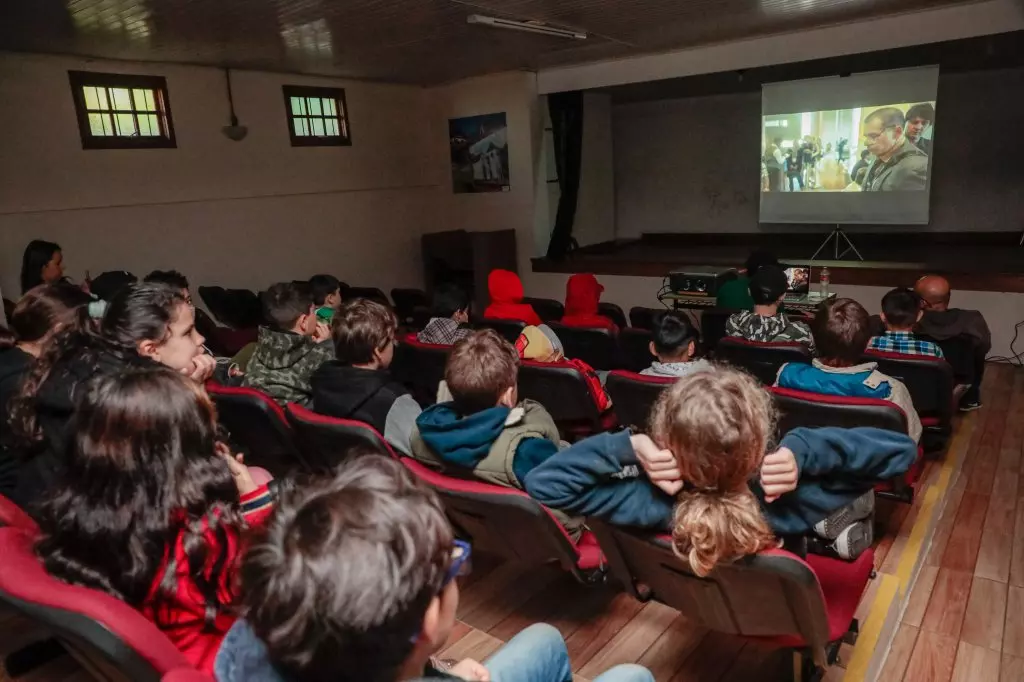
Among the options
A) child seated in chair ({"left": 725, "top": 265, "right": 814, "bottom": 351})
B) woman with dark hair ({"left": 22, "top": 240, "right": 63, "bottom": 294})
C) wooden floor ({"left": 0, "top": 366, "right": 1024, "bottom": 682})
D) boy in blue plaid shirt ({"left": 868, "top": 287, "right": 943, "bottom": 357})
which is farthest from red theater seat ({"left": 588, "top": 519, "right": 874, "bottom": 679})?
woman with dark hair ({"left": 22, "top": 240, "right": 63, "bottom": 294})

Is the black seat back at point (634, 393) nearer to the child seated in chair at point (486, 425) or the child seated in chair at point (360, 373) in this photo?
the child seated in chair at point (486, 425)

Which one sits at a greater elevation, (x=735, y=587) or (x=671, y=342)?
(x=671, y=342)

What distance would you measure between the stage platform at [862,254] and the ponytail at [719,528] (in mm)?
5335

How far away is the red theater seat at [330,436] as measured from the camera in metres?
2.05

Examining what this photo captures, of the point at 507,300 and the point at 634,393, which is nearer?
the point at 634,393

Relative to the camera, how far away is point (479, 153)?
7.95 m

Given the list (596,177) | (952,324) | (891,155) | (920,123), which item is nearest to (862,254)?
(891,155)

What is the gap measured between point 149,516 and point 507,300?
132 inches

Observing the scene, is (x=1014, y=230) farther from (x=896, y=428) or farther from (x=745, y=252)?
(x=896, y=428)

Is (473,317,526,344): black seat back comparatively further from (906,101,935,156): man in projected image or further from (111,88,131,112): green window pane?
(906,101,935,156): man in projected image

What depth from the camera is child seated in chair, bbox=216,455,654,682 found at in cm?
77

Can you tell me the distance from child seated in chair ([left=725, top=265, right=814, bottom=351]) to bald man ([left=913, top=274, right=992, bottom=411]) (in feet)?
2.57

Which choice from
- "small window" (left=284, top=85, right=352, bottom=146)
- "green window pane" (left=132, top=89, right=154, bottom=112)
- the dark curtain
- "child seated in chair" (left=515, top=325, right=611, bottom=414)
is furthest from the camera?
the dark curtain

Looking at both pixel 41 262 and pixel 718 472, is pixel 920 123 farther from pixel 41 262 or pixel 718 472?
pixel 41 262
